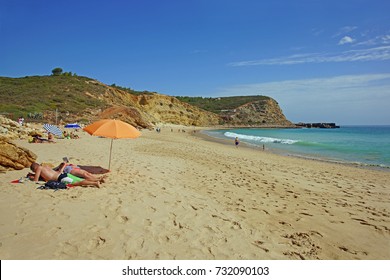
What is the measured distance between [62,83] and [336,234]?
A: 55.9m

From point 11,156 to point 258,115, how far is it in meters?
105

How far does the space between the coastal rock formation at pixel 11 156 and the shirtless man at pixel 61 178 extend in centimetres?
156

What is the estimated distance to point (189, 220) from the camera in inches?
170

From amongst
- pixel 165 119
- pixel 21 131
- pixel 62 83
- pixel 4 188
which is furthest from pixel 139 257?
pixel 165 119

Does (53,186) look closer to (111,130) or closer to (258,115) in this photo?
(111,130)

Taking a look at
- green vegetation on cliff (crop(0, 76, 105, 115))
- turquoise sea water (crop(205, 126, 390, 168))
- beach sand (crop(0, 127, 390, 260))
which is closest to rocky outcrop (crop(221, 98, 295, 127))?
green vegetation on cliff (crop(0, 76, 105, 115))

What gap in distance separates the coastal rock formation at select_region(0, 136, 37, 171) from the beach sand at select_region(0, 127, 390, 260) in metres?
0.30

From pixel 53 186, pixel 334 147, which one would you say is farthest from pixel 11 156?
pixel 334 147

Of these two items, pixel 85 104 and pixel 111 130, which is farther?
pixel 85 104

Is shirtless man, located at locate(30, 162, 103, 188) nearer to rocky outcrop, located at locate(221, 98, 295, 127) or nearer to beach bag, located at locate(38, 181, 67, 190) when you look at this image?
beach bag, located at locate(38, 181, 67, 190)

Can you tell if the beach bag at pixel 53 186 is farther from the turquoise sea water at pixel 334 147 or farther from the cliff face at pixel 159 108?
the cliff face at pixel 159 108

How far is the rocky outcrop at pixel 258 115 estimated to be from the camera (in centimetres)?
9925

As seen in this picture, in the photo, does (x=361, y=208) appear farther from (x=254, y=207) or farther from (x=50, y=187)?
(x=50, y=187)
